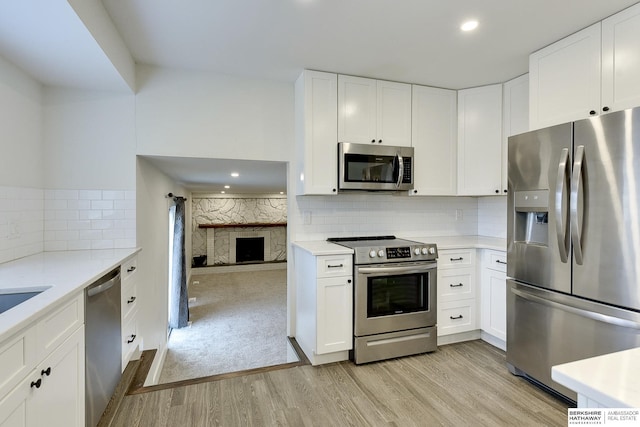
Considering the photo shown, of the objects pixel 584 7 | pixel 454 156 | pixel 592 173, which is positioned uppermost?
pixel 584 7

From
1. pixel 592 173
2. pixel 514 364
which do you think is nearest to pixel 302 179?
pixel 592 173

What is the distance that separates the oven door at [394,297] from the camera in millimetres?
2551

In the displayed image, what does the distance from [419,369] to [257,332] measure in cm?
274

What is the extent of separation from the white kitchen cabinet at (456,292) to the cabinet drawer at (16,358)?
2738 millimetres

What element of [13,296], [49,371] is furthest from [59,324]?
[13,296]

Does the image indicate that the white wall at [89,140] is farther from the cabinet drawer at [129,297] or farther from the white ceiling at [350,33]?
the cabinet drawer at [129,297]

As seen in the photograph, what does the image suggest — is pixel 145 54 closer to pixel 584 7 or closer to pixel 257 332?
pixel 584 7

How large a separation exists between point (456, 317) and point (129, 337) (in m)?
2.75

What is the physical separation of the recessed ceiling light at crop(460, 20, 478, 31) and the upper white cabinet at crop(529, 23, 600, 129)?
27.5 inches

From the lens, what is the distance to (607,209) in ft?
5.82

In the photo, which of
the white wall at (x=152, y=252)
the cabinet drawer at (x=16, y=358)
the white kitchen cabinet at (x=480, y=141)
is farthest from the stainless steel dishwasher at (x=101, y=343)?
the white kitchen cabinet at (x=480, y=141)

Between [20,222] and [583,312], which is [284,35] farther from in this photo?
[583,312]

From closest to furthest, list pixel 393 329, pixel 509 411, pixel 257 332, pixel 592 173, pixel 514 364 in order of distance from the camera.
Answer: pixel 592 173
pixel 509 411
pixel 514 364
pixel 393 329
pixel 257 332

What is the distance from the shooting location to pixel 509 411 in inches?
78.0
